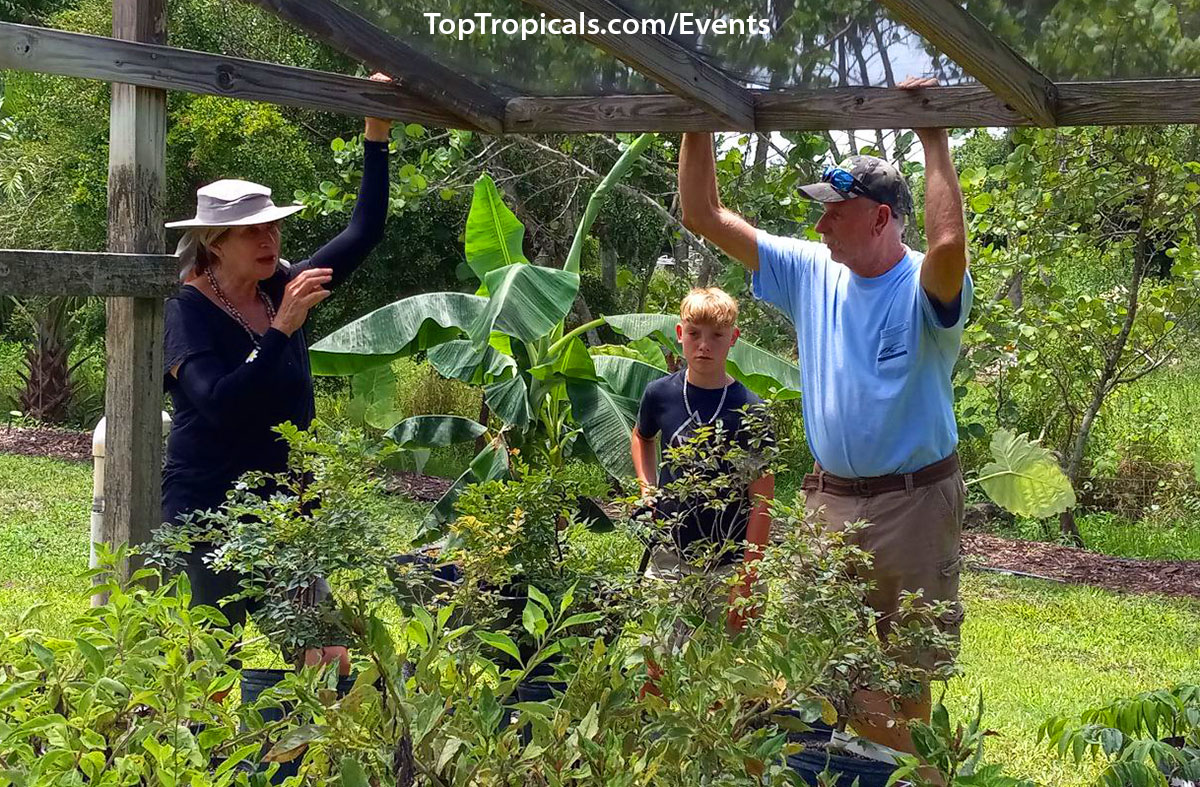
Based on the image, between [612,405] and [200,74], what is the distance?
2.68 meters

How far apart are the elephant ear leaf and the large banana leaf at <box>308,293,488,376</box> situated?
3.91 meters

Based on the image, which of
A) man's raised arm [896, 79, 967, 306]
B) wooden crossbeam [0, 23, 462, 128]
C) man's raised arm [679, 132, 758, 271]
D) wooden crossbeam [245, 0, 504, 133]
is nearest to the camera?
wooden crossbeam [0, 23, 462, 128]

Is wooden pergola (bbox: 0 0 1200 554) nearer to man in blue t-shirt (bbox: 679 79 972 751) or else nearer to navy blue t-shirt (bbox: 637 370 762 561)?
man in blue t-shirt (bbox: 679 79 972 751)

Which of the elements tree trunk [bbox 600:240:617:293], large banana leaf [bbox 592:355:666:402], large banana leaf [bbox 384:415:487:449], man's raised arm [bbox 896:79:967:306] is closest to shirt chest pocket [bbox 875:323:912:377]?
man's raised arm [bbox 896:79:967:306]

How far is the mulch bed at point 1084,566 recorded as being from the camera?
8.84 m

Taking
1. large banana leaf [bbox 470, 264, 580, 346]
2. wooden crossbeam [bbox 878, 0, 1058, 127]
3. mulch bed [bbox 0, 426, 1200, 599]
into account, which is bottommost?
mulch bed [bbox 0, 426, 1200, 599]

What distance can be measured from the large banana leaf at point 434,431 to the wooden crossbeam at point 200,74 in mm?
2137

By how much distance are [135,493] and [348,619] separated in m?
1.83

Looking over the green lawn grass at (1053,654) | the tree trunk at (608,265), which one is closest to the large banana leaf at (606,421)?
the green lawn grass at (1053,654)

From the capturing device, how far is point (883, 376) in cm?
373

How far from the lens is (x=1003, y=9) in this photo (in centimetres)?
290

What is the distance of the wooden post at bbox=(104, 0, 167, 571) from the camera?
3.62 metres

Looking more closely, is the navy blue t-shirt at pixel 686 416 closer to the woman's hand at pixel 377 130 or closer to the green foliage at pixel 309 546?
the woman's hand at pixel 377 130

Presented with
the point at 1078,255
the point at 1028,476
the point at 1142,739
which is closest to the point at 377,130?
the point at 1142,739
